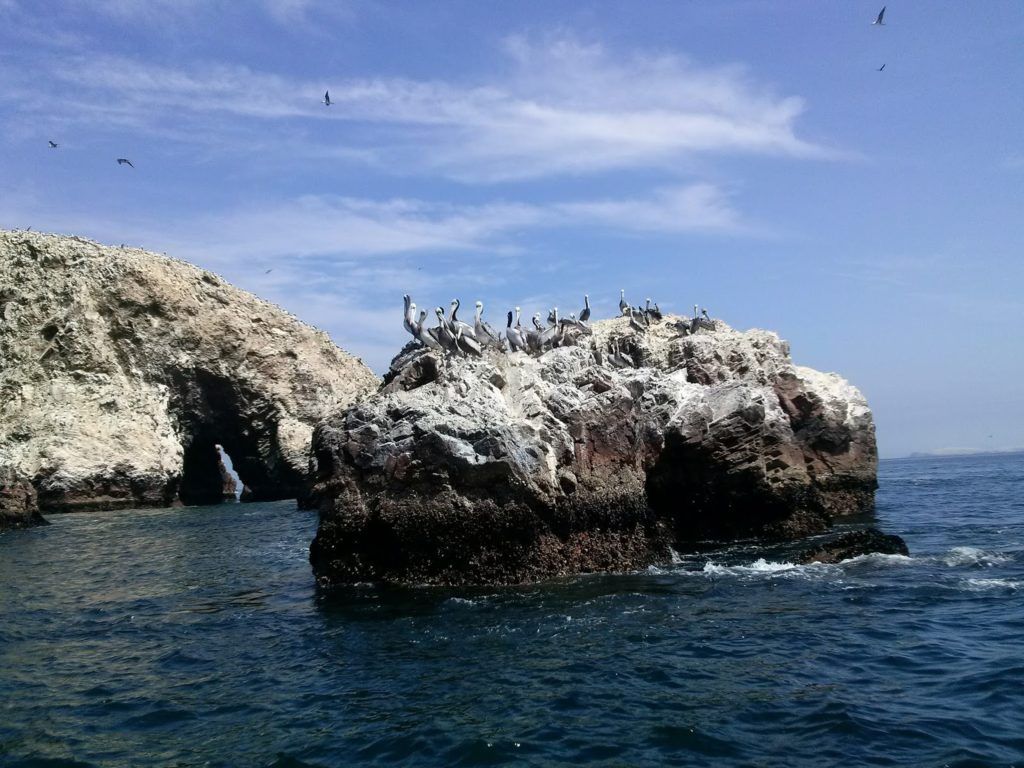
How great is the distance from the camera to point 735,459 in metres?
18.3

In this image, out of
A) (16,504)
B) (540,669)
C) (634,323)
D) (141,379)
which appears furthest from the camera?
(141,379)

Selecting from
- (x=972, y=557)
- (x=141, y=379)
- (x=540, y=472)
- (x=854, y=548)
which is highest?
(x=141, y=379)

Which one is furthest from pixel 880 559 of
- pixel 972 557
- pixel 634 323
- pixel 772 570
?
pixel 634 323

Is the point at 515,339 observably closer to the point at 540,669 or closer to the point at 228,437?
the point at 540,669

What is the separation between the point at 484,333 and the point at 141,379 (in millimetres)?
26973

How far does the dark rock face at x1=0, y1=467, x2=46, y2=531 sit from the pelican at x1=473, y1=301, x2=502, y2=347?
684 inches

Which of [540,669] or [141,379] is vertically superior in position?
[141,379]

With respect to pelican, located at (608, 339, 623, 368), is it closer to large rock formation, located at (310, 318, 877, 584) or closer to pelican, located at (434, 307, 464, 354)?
large rock formation, located at (310, 318, 877, 584)

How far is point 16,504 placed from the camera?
2641cm

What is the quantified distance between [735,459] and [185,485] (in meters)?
36.0

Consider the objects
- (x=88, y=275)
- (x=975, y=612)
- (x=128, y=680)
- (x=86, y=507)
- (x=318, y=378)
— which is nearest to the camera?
(x=128, y=680)

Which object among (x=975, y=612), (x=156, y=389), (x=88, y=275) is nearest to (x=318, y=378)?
(x=156, y=389)

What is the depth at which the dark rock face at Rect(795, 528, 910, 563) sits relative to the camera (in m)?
15.3

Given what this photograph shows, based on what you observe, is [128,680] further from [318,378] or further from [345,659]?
[318,378]
